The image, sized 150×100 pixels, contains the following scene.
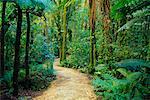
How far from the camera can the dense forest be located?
6.28 m

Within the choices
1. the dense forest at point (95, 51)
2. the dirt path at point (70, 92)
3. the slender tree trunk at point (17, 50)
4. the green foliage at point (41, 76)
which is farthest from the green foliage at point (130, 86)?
the green foliage at point (41, 76)

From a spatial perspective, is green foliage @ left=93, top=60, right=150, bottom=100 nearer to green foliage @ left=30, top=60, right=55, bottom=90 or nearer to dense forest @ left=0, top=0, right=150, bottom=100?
dense forest @ left=0, top=0, right=150, bottom=100

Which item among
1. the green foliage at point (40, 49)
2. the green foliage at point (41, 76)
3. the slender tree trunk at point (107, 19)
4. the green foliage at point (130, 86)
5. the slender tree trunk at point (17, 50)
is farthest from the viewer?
the green foliage at point (40, 49)

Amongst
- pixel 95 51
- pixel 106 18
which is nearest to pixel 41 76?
pixel 95 51

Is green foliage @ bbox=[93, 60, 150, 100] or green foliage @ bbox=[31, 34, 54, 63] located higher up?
green foliage @ bbox=[31, 34, 54, 63]

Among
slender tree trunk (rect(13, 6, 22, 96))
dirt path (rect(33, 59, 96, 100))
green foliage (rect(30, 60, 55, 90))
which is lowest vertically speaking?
dirt path (rect(33, 59, 96, 100))

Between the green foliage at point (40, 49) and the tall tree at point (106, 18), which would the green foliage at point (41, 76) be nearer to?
the green foliage at point (40, 49)

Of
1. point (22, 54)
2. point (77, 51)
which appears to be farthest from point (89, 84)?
point (77, 51)

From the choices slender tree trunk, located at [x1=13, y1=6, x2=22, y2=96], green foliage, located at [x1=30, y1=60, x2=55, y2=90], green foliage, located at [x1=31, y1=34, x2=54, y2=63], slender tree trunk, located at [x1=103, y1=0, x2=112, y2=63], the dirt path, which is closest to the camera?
the dirt path

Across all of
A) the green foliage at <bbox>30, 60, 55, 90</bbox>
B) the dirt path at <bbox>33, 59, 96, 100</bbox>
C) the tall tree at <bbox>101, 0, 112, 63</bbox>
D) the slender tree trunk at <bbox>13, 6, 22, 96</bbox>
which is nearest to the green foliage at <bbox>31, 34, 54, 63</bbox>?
the green foliage at <bbox>30, 60, 55, 90</bbox>

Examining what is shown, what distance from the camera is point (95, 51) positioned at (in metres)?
15.4

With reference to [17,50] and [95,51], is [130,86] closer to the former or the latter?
[17,50]

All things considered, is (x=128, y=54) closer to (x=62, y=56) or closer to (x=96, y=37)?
(x=96, y=37)

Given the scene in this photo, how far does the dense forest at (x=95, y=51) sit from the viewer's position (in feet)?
20.6
